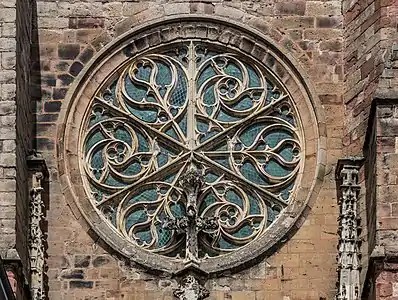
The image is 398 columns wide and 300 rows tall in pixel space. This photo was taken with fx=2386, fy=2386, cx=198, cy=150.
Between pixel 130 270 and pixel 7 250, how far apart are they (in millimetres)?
1998

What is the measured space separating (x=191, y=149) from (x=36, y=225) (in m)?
2.23

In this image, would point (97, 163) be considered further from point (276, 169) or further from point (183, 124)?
point (276, 169)

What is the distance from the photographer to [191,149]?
28891 mm

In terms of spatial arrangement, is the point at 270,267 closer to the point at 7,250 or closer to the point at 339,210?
the point at 339,210

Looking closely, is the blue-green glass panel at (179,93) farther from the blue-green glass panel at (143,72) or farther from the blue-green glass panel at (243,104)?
the blue-green glass panel at (243,104)

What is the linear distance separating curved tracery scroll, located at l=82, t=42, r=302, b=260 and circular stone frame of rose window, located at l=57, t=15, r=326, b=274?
0.41ft

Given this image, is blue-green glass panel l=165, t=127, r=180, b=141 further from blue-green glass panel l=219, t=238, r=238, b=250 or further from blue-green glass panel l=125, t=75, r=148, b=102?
blue-green glass panel l=219, t=238, r=238, b=250

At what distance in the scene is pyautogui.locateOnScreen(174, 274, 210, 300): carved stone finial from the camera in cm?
2791

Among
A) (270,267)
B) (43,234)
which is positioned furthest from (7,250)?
(270,267)

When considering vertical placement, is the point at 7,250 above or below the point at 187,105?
below

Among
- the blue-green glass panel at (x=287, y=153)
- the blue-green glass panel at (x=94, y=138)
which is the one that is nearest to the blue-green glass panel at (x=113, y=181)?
the blue-green glass panel at (x=94, y=138)

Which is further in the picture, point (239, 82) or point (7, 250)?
point (239, 82)

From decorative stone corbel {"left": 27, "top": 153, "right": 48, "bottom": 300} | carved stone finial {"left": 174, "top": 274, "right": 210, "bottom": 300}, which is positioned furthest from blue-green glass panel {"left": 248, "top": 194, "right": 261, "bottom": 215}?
decorative stone corbel {"left": 27, "top": 153, "right": 48, "bottom": 300}

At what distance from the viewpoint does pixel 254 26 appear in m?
29.4
